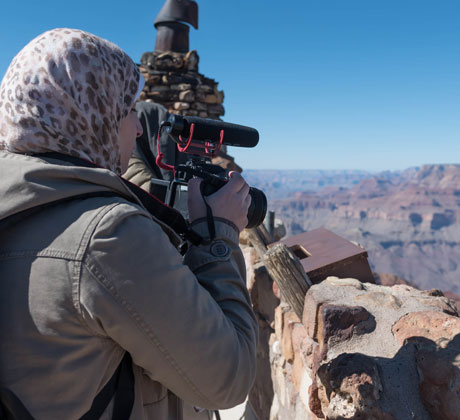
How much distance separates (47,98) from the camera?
703 mm

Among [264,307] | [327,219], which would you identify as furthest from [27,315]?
[327,219]

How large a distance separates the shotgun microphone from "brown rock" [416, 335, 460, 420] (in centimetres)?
80

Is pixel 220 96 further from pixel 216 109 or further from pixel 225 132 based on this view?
pixel 225 132

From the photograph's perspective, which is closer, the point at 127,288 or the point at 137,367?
the point at 127,288

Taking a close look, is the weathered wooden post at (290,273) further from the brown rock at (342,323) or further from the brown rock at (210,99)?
the brown rock at (210,99)

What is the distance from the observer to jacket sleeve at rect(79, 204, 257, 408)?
579mm

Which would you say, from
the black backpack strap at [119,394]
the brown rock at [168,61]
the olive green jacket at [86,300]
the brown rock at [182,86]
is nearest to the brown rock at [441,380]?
the olive green jacket at [86,300]

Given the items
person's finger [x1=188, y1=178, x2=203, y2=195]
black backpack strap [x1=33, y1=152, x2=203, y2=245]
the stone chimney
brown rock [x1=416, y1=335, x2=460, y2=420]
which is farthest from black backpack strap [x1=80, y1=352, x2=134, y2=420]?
the stone chimney

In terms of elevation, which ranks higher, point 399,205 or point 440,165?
point 440,165

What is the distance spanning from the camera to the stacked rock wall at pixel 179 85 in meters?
6.37

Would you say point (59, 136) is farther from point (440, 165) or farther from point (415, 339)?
point (440, 165)

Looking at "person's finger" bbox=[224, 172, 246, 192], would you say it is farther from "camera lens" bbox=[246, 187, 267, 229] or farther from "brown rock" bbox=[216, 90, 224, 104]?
"brown rock" bbox=[216, 90, 224, 104]

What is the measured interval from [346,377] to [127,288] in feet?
2.45

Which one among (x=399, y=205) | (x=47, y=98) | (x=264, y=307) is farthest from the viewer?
(x=399, y=205)
